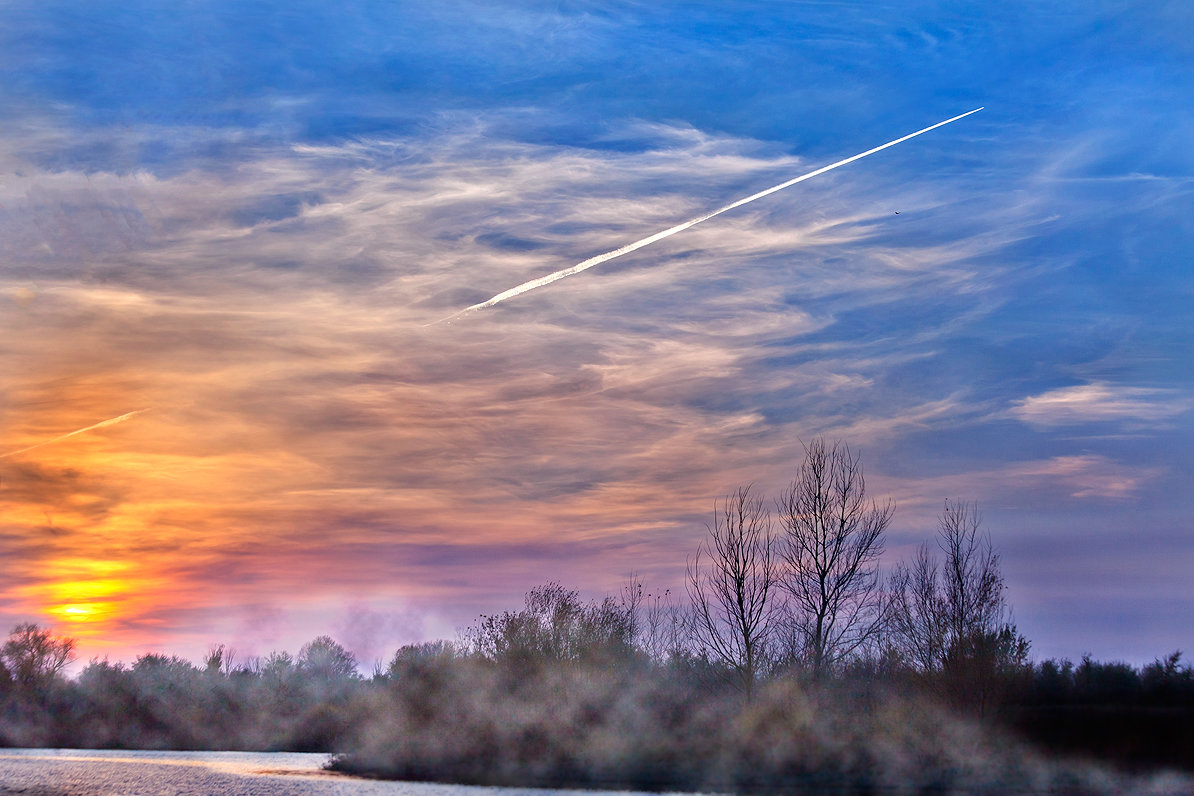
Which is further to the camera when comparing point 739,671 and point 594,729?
point 594,729

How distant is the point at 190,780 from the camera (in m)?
46.8

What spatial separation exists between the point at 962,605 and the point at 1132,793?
443 inches

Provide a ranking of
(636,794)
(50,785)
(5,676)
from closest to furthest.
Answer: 1. (636,794)
2. (50,785)
3. (5,676)

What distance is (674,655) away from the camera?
55.4 meters

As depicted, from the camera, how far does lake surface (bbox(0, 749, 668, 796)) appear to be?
41.0 meters

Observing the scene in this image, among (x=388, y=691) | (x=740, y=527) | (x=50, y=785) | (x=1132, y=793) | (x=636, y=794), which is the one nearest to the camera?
(x=1132, y=793)

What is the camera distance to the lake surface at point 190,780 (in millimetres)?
41031

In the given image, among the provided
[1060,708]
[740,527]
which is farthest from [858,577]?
[1060,708]

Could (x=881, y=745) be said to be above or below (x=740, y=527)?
below

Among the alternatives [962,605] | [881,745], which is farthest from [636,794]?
[962,605]

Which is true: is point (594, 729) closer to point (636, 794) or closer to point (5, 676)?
point (636, 794)

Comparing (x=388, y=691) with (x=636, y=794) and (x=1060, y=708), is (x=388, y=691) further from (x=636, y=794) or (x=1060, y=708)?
(x=1060, y=708)

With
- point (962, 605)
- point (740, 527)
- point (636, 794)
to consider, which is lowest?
point (636, 794)

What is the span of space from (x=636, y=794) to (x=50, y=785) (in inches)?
993
